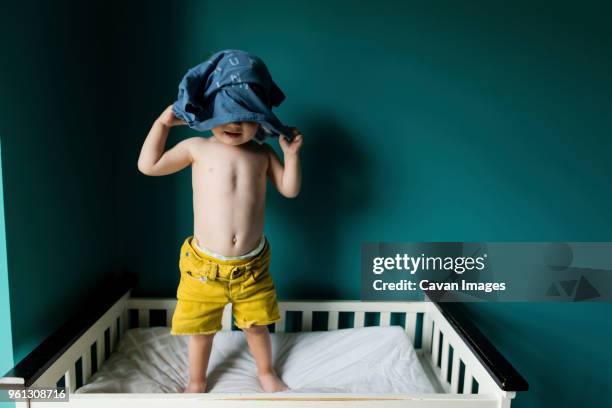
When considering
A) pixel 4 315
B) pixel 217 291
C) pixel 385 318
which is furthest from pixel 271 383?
pixel 4 315

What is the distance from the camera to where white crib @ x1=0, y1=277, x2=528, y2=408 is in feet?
2.95

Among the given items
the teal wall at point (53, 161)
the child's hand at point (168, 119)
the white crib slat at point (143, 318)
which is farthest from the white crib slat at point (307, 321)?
the child's hand at point (168, 119)

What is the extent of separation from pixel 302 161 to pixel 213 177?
369mm

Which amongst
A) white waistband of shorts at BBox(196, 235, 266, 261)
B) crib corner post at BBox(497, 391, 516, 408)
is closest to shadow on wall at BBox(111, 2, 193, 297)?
white waistband of shorts at BBox(196, 235, 266, 261)

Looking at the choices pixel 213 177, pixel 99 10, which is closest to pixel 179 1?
pixel 99 10

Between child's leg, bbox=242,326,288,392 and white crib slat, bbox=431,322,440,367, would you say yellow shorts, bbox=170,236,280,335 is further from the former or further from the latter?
white crib slat, bbox=431,322,440,367

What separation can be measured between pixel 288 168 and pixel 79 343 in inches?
24.9

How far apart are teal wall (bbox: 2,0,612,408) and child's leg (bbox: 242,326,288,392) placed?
0.27 m

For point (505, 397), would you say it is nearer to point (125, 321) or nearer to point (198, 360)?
point (198, 360)

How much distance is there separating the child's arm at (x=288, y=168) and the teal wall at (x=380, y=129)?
227mm

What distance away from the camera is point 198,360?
1.20 metres

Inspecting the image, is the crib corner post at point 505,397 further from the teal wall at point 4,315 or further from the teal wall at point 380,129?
the teal wall at point 4,315

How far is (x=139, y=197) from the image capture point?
1.43 meters

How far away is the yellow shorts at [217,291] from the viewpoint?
1.16 metres
